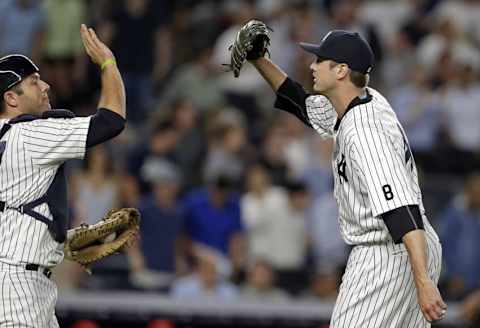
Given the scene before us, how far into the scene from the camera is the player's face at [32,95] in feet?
21.9

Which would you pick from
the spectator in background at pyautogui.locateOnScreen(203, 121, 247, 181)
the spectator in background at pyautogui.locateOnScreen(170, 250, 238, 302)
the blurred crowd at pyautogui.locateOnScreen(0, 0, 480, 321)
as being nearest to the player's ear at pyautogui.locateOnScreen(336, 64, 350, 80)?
the blurred crowd at pyautogui.locateOnScreen(0, 0, 480, 321)

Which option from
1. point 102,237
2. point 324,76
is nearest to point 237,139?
point 102,237

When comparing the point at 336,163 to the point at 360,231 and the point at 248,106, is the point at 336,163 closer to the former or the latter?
the point at 360,231

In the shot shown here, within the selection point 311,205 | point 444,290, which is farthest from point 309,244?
point 444,290

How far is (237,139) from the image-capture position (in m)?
12.6

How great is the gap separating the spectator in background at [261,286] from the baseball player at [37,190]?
4589mm

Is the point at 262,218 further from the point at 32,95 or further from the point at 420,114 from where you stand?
the point at 32,95

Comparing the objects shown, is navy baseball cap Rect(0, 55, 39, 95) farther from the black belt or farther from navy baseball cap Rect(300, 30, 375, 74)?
navy baseball cap Rect(300, 30, 375, 74)

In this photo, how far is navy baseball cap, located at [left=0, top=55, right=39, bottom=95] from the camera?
6.63 meters

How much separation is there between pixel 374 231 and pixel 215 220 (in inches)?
198

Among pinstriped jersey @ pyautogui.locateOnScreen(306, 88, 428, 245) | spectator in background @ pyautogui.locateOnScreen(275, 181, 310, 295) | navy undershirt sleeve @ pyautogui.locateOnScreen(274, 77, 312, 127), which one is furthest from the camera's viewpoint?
spectator in background @ pyautogui.locateOnScreen(275, 181, 310, 295)

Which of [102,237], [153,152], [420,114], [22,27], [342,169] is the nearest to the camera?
[342,169]

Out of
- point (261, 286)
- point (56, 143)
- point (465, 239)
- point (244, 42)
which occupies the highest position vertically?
point (244, 42)

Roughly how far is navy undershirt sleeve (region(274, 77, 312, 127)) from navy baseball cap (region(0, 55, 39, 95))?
1.50 metres
